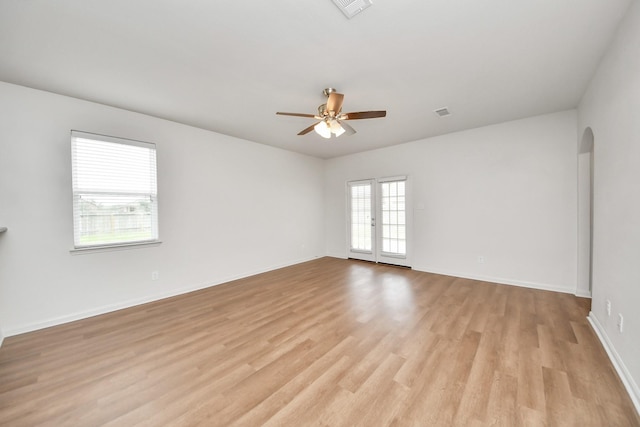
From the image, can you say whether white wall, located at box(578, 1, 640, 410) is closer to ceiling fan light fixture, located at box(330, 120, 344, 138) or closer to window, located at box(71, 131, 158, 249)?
ceiling fan light fixture, located at box(330, 120, 344, 138)

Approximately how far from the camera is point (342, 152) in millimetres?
5957

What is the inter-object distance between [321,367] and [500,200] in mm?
4065

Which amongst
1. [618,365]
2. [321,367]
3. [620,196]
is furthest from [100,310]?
[620,196]

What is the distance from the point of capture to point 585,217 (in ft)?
11.4

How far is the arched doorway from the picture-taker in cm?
345

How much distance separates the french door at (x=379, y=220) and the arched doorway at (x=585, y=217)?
2.56 meters

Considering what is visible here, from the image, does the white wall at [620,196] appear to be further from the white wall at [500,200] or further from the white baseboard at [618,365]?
the white wall at [500,200]

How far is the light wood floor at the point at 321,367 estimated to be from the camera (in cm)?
157

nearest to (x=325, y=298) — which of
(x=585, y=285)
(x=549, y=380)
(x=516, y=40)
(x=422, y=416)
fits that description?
(x=422, y=416)

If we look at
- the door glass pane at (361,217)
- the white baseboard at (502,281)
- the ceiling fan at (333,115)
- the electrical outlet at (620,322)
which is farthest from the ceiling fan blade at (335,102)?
the white baseboard at (502,281)

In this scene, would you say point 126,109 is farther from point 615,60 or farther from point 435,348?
point 615,60

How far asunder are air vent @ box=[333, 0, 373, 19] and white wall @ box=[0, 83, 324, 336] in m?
3.29

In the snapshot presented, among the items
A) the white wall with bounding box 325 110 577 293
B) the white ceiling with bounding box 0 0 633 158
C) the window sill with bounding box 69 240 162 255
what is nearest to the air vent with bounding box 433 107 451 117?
the white ceiling with bounding box 0 0 633 158

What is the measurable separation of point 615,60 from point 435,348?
2969mm
